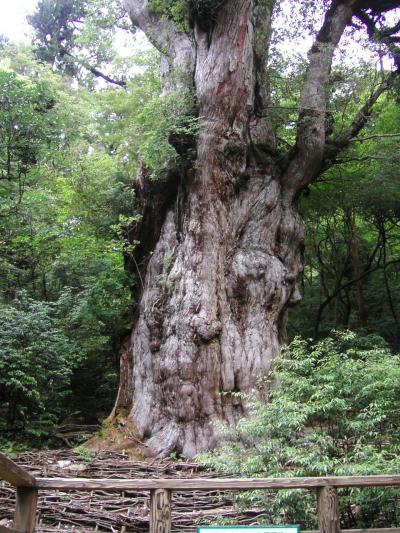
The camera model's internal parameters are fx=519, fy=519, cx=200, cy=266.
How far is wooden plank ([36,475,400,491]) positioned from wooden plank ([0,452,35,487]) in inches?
5.2

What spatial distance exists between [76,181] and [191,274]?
4.23 metres

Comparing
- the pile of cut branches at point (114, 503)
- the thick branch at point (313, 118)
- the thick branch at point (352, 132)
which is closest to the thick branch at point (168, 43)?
the thick branch at point (313, 118)

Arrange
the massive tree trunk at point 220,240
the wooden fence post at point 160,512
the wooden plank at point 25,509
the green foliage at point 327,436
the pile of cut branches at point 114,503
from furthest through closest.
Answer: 1. the massive tree trunk at point 220,240
2. the pile of cut branches at point 114,503
3. the green foliage at point 327,436
4. the wooden fence post at point 160,512
5. the wooden plank at point 25,509

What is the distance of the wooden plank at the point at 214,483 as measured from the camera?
385cm

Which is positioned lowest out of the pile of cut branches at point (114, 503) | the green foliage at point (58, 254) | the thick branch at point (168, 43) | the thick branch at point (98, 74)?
the pile of cut branches at point (114, 503)

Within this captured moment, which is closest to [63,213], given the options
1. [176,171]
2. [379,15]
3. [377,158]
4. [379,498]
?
[176,171]

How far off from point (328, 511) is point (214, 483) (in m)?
0.91

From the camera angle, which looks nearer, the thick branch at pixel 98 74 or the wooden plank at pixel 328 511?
the wooden plank at pixel 328 511

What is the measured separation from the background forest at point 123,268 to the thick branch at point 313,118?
46 centimetres

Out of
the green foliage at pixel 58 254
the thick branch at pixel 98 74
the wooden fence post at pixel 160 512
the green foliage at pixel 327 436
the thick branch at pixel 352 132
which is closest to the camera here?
the wooden fence post at pixel 160 512

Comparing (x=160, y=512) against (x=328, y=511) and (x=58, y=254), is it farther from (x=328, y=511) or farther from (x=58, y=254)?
(x=58, y=254)

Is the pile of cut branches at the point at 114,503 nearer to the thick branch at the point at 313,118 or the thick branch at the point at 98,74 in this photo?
the thick branch at the point at 313,118

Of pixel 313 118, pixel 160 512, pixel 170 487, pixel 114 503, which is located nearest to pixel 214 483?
pixel 170 487

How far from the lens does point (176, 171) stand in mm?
9828
